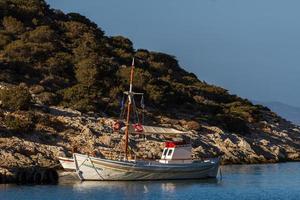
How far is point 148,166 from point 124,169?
1.98m

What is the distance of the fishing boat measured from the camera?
57.1m

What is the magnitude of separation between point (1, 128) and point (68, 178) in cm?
965

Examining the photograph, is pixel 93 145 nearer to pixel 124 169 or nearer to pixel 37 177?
pixel 124 169

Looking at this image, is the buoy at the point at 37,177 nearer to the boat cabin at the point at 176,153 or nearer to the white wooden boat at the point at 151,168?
the white wooden boat at the point at 151,168

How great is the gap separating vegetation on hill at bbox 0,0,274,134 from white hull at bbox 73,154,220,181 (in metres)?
15.0

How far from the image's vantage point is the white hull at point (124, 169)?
57.0 meters

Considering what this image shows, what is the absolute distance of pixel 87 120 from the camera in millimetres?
72125

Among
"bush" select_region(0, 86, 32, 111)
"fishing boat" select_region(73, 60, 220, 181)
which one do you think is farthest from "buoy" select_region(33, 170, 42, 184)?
"bush" select_region(0, 86, 32, 111)

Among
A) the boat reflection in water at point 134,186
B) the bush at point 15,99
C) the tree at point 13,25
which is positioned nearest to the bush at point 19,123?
the bush at point 15,99

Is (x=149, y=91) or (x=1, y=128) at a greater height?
(x=149, y=91)

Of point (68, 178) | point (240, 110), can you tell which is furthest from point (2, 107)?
point (240, 110)

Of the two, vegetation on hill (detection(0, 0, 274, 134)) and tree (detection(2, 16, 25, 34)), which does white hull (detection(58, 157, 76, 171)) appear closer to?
vegetation on hill (detection(0, 0, 274, 134))

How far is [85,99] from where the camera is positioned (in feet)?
254

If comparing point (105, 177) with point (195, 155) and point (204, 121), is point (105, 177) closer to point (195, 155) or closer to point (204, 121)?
point (195, 155)
